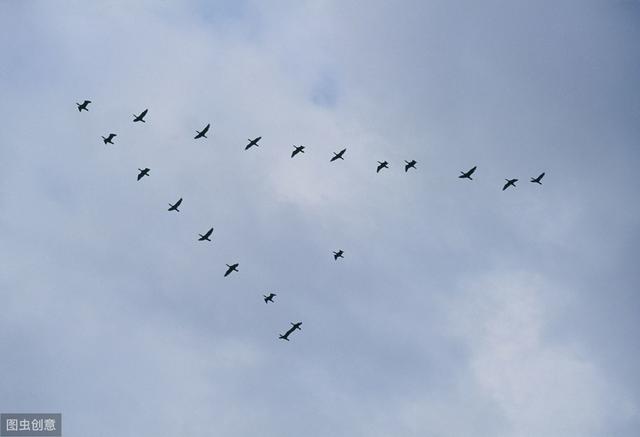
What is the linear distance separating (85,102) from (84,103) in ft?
1.91

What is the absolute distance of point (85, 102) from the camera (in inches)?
7854

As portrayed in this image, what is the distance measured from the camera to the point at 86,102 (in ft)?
653

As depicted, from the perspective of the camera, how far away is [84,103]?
19988 centimetres

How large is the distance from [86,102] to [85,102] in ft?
1.79

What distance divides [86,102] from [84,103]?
43.1 inches
